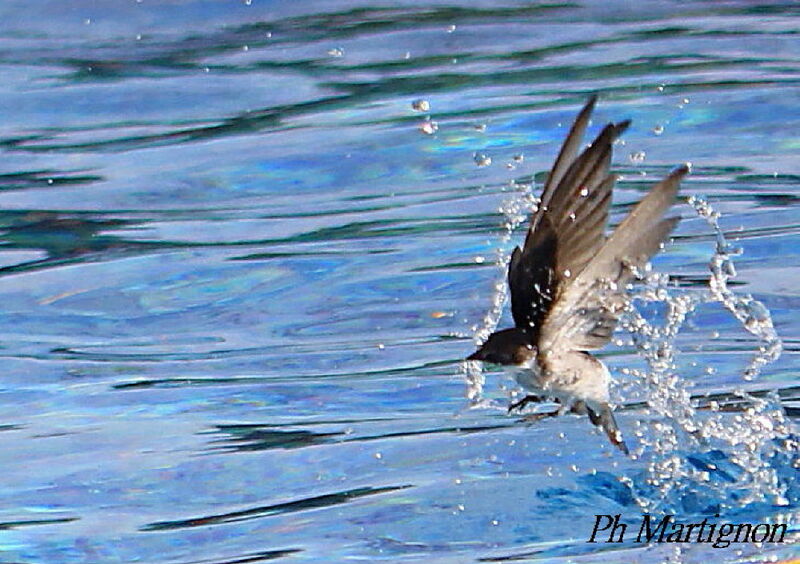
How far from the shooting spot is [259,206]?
967 centimetres

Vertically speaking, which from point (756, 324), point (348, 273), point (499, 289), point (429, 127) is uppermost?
point (429, 127)

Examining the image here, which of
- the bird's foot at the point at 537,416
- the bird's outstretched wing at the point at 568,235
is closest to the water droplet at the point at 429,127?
the bird's foot at the point at 537,416

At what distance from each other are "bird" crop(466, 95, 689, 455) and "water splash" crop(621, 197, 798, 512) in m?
0.71

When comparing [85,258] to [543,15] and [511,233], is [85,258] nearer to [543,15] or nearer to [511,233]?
Answer: [511,233]

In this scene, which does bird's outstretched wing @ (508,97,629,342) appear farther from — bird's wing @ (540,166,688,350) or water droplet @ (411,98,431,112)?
water droplet @ (411,98,431,112)

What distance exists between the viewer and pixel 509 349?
436 cm

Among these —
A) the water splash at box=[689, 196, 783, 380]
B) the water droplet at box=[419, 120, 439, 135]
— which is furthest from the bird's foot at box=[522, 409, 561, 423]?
the water droplet at box=[419, 120, 439, 135]

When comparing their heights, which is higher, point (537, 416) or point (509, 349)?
point (509, 349)

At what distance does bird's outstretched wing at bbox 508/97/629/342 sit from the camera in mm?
4426

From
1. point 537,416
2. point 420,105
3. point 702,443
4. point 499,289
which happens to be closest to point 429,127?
point 420,105

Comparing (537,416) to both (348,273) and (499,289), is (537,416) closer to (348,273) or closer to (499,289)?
(499,289)

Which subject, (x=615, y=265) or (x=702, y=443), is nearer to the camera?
(x=615, y=265)

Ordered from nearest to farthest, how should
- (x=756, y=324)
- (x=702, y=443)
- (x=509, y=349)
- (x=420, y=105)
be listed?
(x=509, y=349) < (x=702, y=443) < (x=756, y=324) < (x=420, y=105)

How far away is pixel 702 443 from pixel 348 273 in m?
2.91
